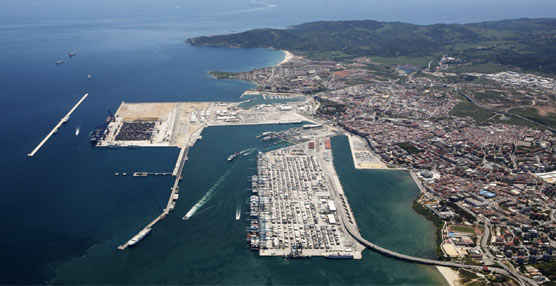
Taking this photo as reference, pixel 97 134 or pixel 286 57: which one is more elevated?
pixel 286 57

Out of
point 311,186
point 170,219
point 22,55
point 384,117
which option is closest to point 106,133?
point 170,219

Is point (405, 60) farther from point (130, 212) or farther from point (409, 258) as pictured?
point (130, 212)

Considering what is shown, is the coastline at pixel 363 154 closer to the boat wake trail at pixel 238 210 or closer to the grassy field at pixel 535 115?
the boat wake trail at pixel 238 210

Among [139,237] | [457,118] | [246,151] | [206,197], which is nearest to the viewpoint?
[139,237]

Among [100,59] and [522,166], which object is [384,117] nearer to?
[522,166]

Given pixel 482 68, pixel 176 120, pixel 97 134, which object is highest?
pixel 482 68

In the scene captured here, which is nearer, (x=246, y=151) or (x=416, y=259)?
(x=416, y=259)

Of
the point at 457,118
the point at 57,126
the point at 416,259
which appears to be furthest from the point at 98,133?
the point at 457,118
